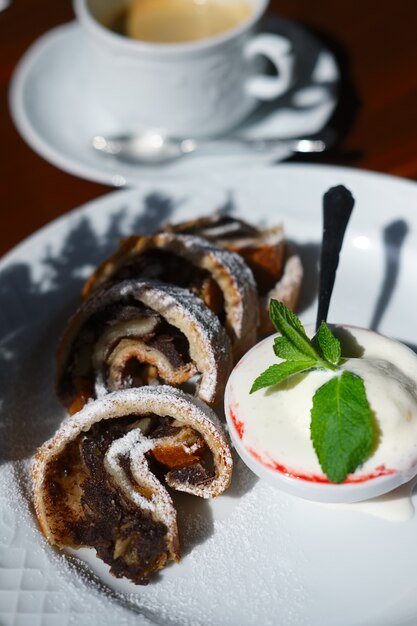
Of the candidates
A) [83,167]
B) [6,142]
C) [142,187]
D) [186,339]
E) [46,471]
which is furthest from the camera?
[6,142]

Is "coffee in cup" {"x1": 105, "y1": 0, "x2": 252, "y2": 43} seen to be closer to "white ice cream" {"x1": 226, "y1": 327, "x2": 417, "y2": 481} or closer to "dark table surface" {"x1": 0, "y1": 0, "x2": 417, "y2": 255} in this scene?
"dark table surface" {"x1": 0, "y1": 0, "x2": 417, "y2": 255}

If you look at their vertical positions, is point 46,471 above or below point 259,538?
above

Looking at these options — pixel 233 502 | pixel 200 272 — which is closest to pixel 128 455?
pixel 233 502

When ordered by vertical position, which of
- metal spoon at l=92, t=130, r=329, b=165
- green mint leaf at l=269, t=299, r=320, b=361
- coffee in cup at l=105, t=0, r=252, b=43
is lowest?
metal spoon at l=92, t=130, r=329, b=165

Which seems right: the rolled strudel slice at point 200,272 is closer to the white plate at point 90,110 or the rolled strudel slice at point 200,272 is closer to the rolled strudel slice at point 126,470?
the rolled strudel slice at point 126,470

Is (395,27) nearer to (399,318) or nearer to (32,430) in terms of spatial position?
(399,318)

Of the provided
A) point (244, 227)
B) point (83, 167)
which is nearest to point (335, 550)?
point (244, 227)

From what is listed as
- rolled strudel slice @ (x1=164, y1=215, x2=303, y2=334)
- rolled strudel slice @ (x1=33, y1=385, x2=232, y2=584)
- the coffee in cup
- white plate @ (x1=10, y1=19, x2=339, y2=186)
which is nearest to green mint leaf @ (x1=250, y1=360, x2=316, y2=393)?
rolled strudel slice @ (x1=33, y1=385, x2=232, y2=584)

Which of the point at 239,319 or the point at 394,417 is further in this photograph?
the point at 239,319
